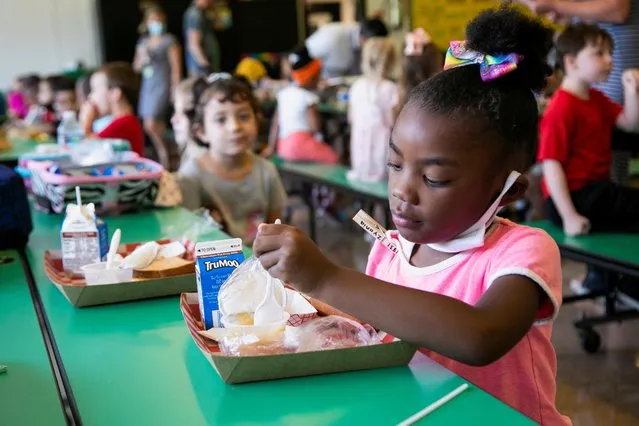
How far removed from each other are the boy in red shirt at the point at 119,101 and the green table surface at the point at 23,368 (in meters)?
2.17

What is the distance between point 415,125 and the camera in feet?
3.75

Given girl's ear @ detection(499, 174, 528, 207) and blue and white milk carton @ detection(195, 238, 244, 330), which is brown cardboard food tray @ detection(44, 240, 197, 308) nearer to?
blue and white milk carton @ detection(195, 238, 244, 330)

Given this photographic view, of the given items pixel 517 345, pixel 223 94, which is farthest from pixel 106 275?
pixel 223 94

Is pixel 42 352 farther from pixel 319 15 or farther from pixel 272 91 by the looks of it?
pixel 319 15

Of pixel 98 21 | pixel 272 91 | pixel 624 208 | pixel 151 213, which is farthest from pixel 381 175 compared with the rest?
pixel 98 21

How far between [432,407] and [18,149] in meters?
3.40

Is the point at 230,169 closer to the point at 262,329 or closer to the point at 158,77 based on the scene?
the point at 262,329

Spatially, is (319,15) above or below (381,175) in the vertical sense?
above

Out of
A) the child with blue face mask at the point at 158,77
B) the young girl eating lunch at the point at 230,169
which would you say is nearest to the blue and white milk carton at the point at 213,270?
the young girl eating lunch at the point at 230,169

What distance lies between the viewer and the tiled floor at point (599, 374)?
251 cm

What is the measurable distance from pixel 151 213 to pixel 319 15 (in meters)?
7.87

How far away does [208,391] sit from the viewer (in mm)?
1098

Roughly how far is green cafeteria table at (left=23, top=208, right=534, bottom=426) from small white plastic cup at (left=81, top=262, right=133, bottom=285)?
0.16m

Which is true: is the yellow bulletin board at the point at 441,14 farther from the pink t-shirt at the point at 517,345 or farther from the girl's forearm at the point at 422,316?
the girl's forearm at the point at 422,316
